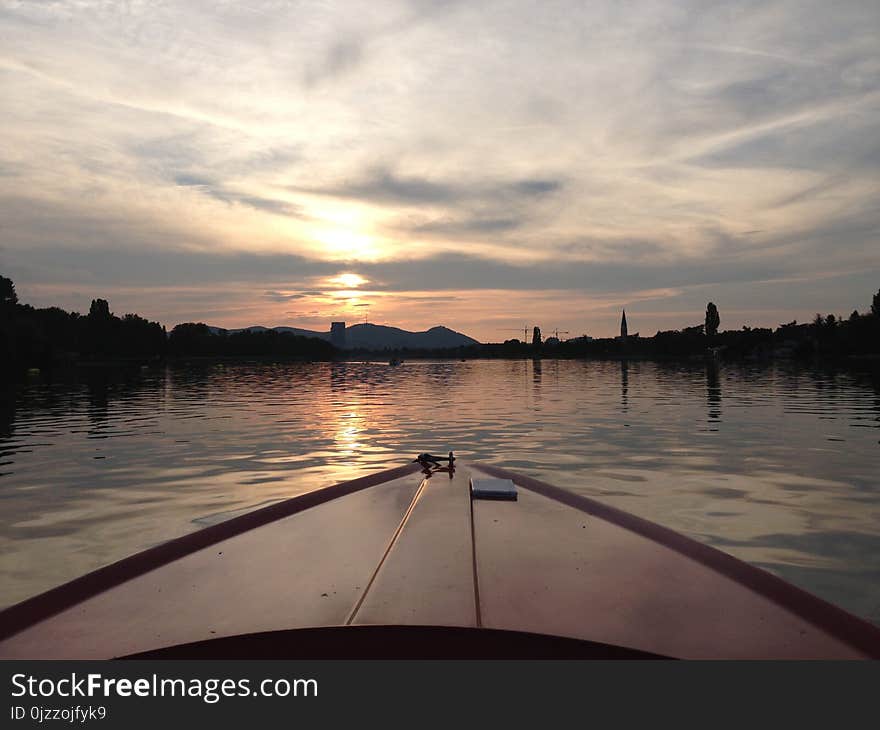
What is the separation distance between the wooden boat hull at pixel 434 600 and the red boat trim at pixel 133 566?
2cm

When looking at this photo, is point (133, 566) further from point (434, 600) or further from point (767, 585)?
point (767, 585)

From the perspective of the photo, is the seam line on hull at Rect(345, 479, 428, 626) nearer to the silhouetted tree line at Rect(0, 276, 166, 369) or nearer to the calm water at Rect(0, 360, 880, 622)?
the calm water at Rect(0, 360, 880, 622)

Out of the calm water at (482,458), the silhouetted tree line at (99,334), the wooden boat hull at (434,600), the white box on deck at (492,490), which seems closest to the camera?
the wooden boat hull at (434,600)

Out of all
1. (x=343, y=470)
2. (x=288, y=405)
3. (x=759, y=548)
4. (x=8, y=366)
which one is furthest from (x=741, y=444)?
(x=8, y=366)

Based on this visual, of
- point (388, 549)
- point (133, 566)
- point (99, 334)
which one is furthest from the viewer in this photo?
point (99, 334)

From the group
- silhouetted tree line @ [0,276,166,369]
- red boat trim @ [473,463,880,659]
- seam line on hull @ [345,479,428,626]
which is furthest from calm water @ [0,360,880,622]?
silhouetted tree line @ [0,276,166,369]

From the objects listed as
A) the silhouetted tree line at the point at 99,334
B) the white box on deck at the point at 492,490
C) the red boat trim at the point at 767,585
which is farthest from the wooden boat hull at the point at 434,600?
the silhouetted tree line at the point at 99,334

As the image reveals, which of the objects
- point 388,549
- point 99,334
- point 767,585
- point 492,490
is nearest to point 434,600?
point 388,549

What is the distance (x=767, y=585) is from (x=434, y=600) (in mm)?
2527

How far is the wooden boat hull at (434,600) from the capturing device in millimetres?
3387

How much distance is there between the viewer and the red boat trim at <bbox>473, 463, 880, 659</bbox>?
3.66m

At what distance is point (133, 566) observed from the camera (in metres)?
5.01

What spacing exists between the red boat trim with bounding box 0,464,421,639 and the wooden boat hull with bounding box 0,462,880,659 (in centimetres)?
2

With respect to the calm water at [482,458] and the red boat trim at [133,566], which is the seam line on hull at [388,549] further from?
the calm water at [482,458]
